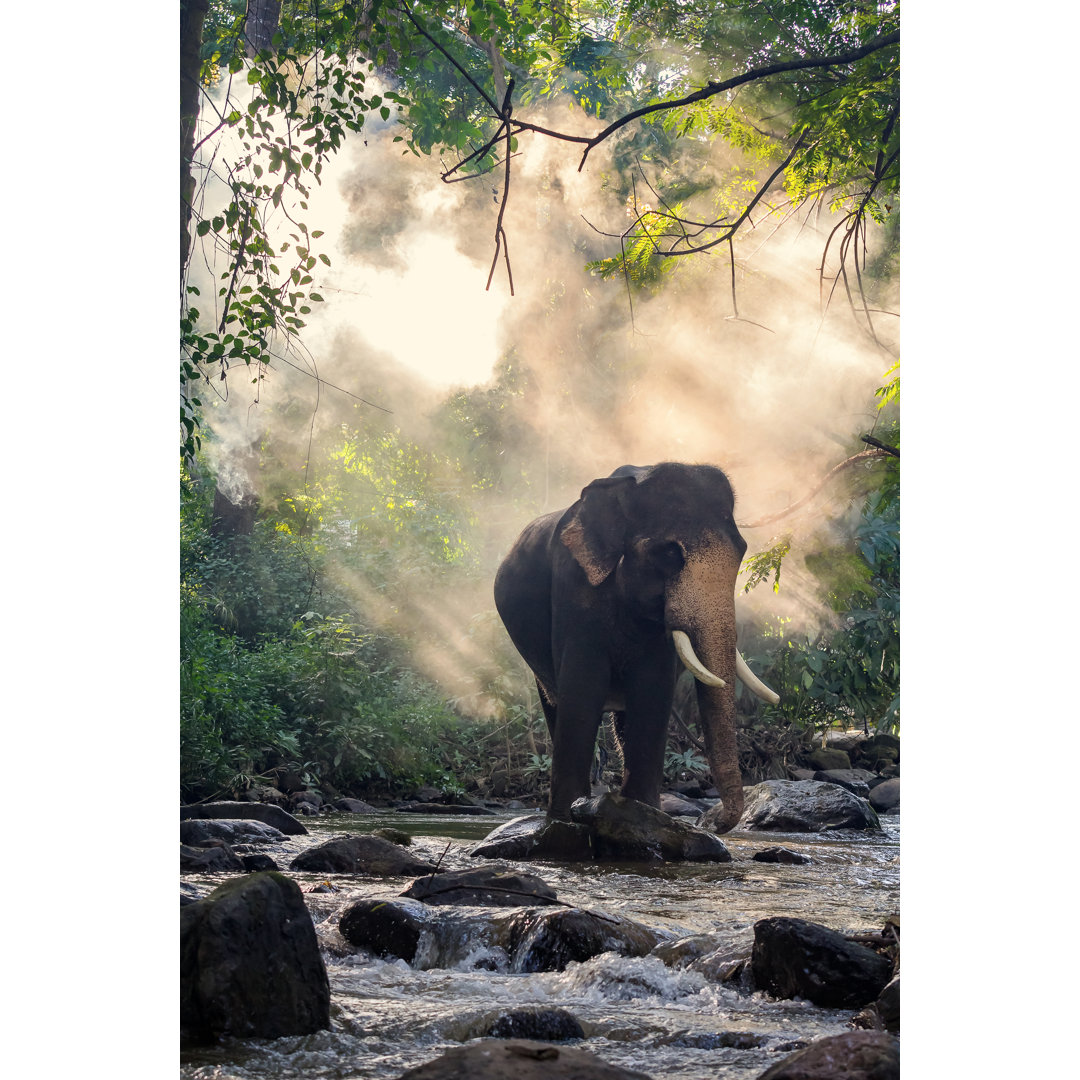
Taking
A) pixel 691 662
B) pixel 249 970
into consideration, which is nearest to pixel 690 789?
pixel 691 662

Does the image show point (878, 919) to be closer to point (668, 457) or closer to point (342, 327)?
point (668, 457)

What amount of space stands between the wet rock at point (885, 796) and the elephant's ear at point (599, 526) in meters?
1.37

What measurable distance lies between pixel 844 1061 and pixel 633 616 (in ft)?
9.67

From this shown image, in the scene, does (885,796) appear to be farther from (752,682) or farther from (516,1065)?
(516,1065)

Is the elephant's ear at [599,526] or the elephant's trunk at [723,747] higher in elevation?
the elephant's ear at [599,526]

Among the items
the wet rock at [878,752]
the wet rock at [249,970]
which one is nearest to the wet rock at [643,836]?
the wet rock at [878,752]

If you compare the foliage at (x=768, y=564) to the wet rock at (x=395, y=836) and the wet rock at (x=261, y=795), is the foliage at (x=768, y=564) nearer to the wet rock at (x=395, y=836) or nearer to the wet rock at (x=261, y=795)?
the wet rock at (x=395, y=836)

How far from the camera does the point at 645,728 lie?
462cm

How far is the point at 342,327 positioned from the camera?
339cm

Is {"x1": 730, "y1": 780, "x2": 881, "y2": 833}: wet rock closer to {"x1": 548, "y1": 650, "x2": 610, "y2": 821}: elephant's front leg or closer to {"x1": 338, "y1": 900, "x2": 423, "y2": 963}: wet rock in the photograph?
{"x1": 548, "y1": 650, "x2": 610, "y2": 821}: elephant's front leg

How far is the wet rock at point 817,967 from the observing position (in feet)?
7.02

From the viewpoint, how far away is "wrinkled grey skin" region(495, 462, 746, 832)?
4.04 meters
